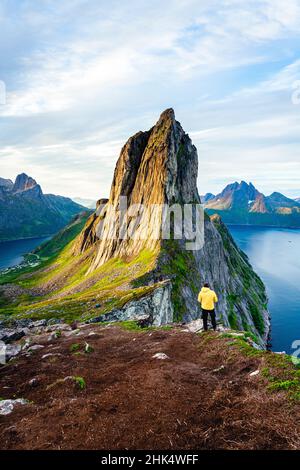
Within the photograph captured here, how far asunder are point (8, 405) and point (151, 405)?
7.14 m

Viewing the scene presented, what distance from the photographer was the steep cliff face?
250 feet

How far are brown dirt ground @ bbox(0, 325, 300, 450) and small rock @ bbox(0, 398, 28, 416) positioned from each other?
0.38 meters

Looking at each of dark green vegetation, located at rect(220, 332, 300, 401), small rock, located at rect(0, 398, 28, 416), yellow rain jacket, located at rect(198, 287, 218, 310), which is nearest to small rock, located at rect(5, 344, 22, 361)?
small rock, located at rect(0, 398, 28, 416)

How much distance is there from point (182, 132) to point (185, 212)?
1399 inches

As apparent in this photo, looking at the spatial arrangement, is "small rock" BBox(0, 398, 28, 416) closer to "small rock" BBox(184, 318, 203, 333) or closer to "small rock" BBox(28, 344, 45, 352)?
"small rock" BBox(28, 344, 45, 352)

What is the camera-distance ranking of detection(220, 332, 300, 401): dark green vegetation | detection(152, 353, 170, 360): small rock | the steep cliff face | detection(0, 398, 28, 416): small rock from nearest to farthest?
detection(220, 332, 300, 401): dark green vegetation
detection(0, 398, 28, 416): small rock
detection(152, 353, 170, 360): small rock
the steep cliff face

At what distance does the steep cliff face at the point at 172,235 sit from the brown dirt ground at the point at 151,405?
4557cm

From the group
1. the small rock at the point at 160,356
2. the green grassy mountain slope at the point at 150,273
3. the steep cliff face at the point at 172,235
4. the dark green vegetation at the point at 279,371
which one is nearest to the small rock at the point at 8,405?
the small rock at the point at 160,356

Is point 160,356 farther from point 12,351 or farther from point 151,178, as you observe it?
point 151,178

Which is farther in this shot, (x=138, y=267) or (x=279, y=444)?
(x=138, y=267)

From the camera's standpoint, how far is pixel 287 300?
13900 centimetres

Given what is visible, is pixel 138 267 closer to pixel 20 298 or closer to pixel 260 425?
pixel 20 298

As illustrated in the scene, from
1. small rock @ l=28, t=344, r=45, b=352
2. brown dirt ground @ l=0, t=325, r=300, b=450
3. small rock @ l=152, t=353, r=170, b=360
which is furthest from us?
small rock @ l=28, t=344, r=45, b=352
